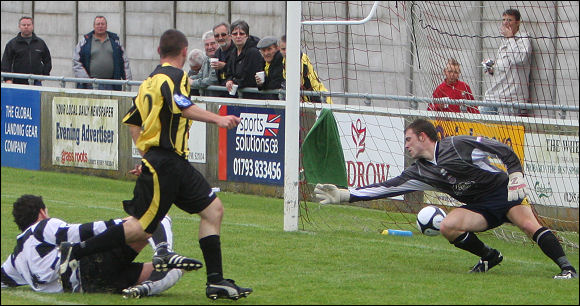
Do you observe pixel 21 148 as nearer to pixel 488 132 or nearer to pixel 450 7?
pixel 450 7

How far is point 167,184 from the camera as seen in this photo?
7.17 metres

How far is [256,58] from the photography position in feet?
44.9

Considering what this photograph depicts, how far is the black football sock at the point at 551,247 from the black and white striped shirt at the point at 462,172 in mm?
510

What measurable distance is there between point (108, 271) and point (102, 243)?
33 cm

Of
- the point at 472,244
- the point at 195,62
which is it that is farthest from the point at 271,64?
the point at 472,244

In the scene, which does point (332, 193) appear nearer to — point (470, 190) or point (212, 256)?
point (470, 190)

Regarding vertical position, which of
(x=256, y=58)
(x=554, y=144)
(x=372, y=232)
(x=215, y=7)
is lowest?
(x=372, y=232)

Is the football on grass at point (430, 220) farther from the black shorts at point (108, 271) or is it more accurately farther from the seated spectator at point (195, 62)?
the seated spectator at point (195, 62)

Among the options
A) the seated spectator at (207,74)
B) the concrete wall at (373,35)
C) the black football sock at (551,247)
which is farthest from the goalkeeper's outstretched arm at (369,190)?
the seated spectator at (207,74)

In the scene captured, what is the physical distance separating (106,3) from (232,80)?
8980 mm

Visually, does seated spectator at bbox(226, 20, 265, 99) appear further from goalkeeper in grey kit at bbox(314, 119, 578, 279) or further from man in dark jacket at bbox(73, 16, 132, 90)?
goalkeeper in grey kit at bbox(314, 119, 578, 279)

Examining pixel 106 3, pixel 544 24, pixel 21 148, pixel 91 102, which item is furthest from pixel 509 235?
pixel 106 3

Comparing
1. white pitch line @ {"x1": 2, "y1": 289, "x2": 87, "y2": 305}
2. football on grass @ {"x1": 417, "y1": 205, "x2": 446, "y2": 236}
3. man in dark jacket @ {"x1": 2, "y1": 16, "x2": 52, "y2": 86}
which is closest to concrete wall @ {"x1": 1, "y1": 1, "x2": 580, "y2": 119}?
football on grass @ {"x1": 417, "y1": 205, "x2": 446, "y2": 236}

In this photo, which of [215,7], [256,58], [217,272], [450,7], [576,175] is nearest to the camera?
[217,272]
